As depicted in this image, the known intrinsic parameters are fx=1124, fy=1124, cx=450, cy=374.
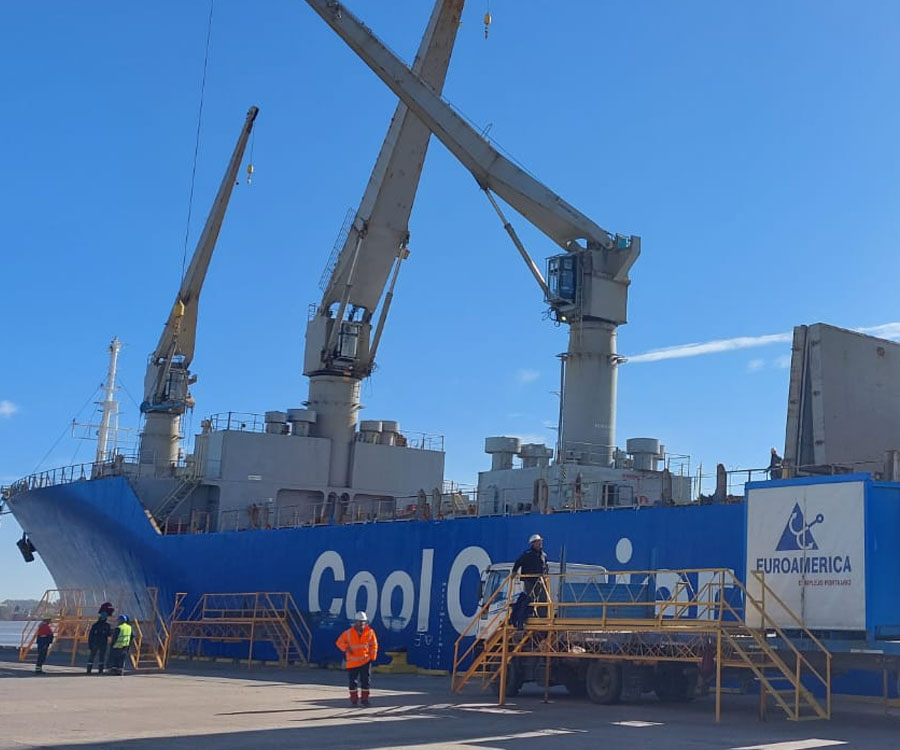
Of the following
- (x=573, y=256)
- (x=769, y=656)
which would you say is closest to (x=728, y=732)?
(x=769, y=656)

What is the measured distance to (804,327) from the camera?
22.0 meters

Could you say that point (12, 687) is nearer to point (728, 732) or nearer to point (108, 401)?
point (728, 732)

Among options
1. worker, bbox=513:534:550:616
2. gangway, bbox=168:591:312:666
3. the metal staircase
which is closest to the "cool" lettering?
gangway, bbox=168:591:312:666

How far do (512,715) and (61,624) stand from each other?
73.6 ft

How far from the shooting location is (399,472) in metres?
43.3

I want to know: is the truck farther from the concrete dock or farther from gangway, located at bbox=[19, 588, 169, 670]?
gangway, located at bbox=[19, 588, 169, 670]

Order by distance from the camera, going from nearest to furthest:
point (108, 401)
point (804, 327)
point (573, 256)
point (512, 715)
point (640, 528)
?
point (512, 715), point (804, 327), point (640, 528), point (573, 256), point (108, 401)

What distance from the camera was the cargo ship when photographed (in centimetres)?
2275

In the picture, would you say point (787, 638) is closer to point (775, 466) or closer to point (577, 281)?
point (775, 466)

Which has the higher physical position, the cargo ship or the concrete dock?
the cargo ship

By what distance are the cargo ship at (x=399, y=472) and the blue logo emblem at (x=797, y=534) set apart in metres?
0.24

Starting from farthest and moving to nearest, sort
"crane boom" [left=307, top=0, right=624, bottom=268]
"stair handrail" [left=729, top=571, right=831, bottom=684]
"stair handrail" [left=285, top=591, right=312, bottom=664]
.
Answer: "crane boom" [left=307, top=0, right=624, bottom=268], "stair handrail" [left=285, top=591, right=312, bottom=664], "stair handrail" [left=729, top=571, right=831, bottom=684]

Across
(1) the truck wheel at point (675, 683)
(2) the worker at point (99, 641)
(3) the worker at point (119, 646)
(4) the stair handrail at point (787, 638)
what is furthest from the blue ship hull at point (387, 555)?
(2) the worker at point (99, 641)

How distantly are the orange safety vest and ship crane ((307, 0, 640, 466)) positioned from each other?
1513 cm
